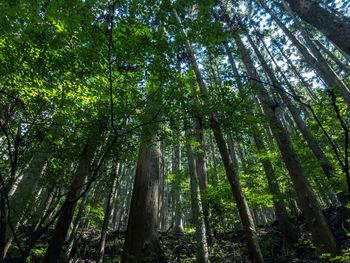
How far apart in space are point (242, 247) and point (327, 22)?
23.0 feet

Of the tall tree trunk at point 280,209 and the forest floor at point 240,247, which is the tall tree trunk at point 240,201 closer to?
the forest floor at point 240,247

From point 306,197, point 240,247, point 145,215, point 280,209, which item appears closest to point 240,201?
point 306,197

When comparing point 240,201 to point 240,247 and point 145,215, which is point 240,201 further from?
point 240,247

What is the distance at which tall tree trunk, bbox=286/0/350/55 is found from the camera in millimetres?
3496

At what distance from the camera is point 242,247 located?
827 centimetres

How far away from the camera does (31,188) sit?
5.76m

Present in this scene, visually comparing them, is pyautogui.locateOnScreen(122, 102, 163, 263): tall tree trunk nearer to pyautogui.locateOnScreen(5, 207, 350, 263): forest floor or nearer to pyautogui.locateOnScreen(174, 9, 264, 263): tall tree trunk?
pyautogui.locateOnScreen(174, 9, 264, 263): tall tree trunk

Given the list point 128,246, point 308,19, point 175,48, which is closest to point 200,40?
point 175,48

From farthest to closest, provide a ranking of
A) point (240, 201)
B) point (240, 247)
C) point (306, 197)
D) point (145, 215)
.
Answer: point (240, 247)
point (145, 215)
point (306, 197)
point (240, 201)

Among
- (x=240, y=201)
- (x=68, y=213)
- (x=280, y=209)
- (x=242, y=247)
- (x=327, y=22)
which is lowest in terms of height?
(x=240, y=201)

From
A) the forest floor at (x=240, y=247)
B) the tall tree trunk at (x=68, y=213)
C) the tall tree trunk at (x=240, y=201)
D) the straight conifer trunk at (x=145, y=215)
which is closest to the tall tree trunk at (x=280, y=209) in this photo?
the forest floor at (x=240, y=247)

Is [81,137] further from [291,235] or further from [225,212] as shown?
[291,235]

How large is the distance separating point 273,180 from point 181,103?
535 cm

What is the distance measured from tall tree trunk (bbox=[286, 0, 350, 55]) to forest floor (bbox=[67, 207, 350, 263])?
3.81m
